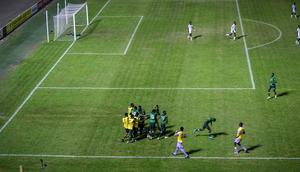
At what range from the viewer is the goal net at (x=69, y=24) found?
208 ft

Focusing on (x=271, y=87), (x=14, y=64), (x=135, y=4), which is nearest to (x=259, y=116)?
(x=271, y=87)

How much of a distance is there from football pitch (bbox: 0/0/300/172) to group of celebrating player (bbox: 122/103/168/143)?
22.5 inches

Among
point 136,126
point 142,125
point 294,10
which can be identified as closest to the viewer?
point 136,126

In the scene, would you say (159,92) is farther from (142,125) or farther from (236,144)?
(236,144)

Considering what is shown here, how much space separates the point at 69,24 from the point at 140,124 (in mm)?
28190

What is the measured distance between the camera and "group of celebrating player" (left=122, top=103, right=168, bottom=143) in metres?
39.2

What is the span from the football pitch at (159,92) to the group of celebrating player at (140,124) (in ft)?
1.87

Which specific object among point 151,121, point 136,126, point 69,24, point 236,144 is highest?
point 151,121

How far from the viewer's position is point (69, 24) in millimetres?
66125

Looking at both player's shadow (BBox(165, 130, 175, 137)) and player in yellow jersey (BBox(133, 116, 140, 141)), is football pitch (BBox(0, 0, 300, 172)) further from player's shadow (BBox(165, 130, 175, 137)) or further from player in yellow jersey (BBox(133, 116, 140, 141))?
player in yellow jersey (BBox(133, 116, 140, 141))

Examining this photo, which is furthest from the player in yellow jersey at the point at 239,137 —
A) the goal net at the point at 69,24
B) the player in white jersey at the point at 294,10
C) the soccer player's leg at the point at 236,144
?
the player in white jersey at the point at 294,10

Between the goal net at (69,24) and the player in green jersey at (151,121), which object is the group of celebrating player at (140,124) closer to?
the player in green jersey at (151,121)

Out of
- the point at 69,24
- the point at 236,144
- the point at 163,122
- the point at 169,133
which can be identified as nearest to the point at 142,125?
the point at 163,122

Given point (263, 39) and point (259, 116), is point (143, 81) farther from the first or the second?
point (263, 39)
